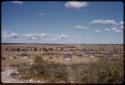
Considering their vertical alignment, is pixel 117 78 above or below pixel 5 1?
below

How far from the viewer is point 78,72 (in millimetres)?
5984

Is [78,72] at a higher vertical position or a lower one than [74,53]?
lower

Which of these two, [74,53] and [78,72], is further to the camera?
[74,53]

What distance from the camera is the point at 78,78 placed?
558 cm

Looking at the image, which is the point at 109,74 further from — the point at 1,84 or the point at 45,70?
the point at 1,84

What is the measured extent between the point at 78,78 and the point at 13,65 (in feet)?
9.31

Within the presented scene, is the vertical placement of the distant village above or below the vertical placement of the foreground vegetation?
above

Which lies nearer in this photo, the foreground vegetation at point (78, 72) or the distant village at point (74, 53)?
the foreground vegetation at point (78, 72)

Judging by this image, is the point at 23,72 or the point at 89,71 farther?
the point at 23,72

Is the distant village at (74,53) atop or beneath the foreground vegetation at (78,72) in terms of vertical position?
atop

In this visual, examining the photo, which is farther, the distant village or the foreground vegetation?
the distant village

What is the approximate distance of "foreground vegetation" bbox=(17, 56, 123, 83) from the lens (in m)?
5.21

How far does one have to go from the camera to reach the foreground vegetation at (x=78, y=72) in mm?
5215

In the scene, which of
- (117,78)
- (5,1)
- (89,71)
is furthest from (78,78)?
(5,1)
